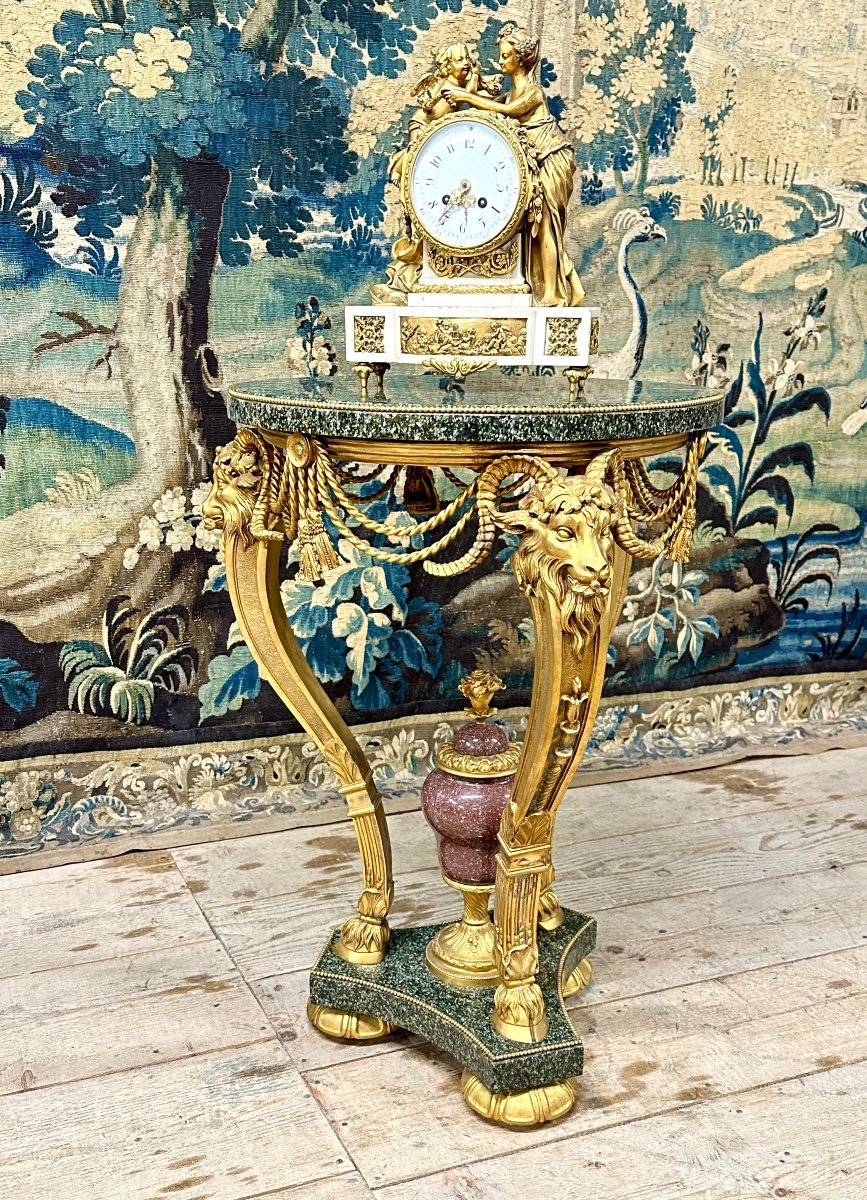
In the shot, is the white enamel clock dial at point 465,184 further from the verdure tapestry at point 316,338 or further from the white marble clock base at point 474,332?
the verdure tapestry at point 316,338

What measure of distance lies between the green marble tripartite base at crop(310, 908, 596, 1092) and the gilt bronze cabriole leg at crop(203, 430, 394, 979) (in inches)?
2.0

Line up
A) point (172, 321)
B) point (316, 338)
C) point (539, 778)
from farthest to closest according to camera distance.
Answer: point (316, 338), point (172, 321), point (539, 778)

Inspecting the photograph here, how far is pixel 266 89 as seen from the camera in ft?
9.04

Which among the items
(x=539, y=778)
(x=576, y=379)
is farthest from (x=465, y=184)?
(x=539, y=778)

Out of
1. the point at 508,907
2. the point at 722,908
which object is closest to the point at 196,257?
the point at 508,907

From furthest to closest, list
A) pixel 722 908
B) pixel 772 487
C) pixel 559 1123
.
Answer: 1. pixel 772 487
2. pixel 722 908
3. pixel 559 1123

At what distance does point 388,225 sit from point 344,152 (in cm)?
19

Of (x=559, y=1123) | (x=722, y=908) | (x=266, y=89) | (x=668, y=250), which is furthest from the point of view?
(x=668, y=250)

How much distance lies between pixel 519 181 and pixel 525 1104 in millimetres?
1429

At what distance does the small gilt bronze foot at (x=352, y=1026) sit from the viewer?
212 centimetres

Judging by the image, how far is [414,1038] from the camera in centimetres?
216

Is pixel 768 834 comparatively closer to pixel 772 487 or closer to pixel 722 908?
pixel 722 908

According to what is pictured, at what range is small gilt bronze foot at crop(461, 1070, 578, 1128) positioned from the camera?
1.89m

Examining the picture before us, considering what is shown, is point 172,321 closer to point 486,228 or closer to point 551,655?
point 486,228
